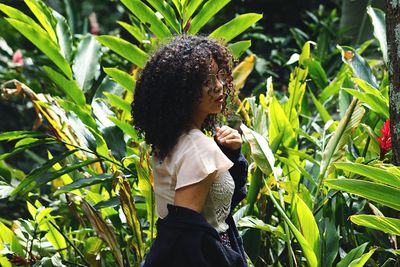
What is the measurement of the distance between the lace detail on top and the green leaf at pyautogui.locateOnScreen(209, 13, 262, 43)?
3.71 feet

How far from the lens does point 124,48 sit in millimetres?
3291

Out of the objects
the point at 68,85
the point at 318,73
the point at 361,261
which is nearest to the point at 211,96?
the point at 361,261

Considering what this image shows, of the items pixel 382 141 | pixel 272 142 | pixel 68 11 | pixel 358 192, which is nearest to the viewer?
pixel 358 192

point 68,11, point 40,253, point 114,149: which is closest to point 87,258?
point 40,253

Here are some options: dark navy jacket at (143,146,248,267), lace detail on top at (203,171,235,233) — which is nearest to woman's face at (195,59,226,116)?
lace detail on top at (203,171,235,233)

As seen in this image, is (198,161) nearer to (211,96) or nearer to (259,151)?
(211,96)

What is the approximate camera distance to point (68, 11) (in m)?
5.30

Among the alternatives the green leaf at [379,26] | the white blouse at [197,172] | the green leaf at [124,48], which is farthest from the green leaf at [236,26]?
the white blouse at [197,172]

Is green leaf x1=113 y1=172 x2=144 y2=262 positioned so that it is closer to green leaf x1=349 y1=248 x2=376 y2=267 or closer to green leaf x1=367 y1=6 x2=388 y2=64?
green leaf x1=349 y1=248 x2=376 y2=267

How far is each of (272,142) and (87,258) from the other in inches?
31.8

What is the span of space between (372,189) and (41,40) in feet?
4.97

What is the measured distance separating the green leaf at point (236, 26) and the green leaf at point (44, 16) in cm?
68

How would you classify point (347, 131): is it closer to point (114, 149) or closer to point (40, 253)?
point (114, 149)

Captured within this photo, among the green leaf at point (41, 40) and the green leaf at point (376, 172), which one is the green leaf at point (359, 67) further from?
the green leaf at point (41, 40)
